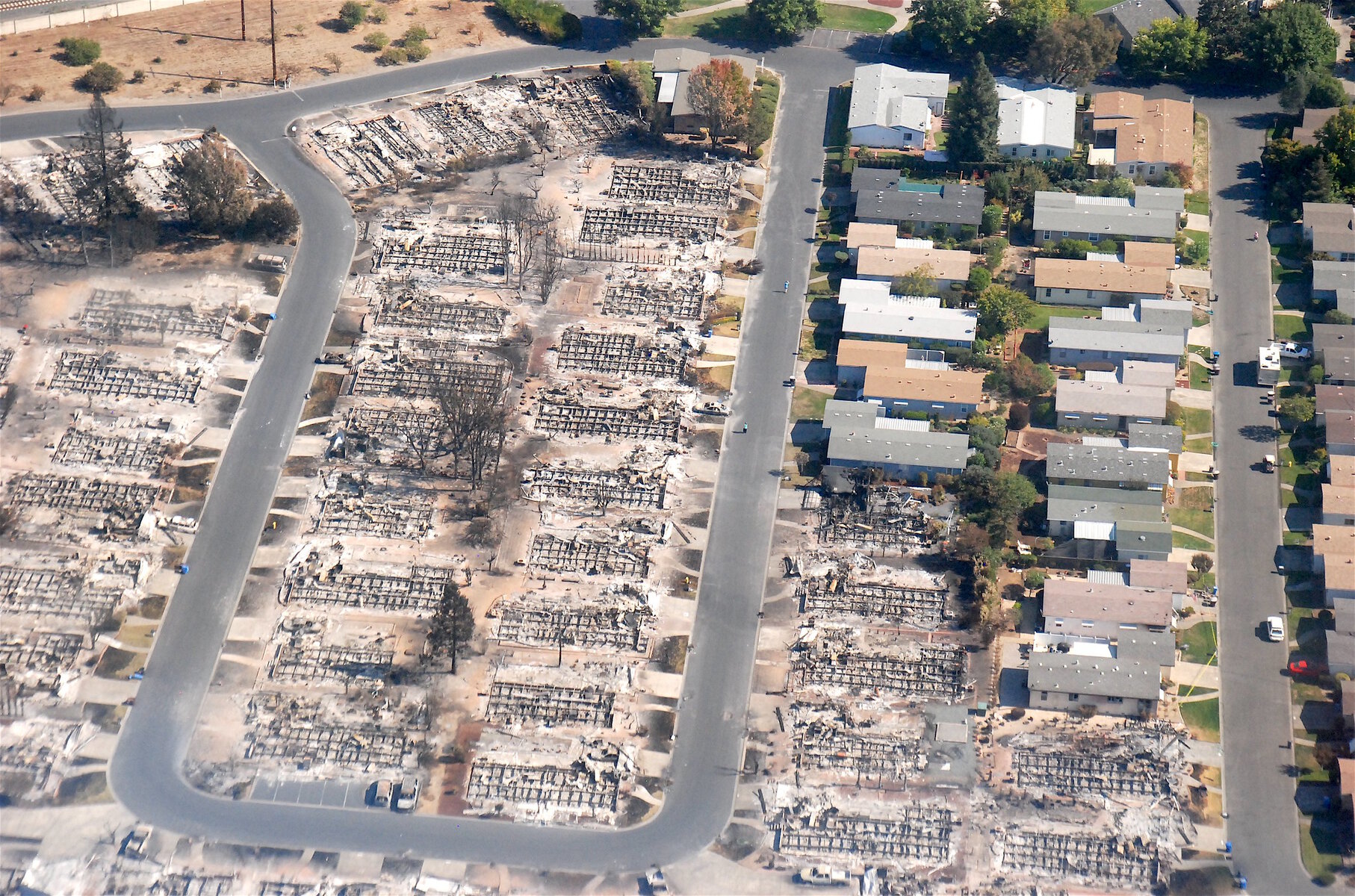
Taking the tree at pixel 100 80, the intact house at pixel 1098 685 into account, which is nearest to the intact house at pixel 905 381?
the intact house at pixel 1098 685

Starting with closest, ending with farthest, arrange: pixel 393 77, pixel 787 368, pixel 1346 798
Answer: pixel 1346 798
pixel 787 368
pixel 393 77

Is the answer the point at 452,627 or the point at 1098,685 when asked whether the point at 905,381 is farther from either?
the point at 452,627

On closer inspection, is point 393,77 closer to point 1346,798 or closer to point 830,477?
point 830,477

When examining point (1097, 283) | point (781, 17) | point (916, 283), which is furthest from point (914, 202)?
point (781, 17)

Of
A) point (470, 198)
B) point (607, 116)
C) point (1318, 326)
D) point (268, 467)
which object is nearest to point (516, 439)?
point (268, 467)

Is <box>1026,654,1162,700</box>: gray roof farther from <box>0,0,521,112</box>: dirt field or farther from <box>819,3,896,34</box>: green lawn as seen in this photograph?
<box>0,0,521,112</box>: dirt field

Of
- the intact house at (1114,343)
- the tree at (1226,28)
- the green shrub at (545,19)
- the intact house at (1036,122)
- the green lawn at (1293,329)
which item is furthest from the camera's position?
the green shrub at (545,19)

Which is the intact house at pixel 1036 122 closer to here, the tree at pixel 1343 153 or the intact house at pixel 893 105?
the intact house at pixel 893 105
